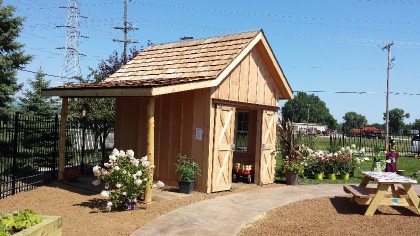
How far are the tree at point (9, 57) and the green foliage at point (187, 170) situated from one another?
931cm

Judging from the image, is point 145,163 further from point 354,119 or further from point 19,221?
point 354,119

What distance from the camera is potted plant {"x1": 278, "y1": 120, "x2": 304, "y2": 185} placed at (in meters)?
12.8

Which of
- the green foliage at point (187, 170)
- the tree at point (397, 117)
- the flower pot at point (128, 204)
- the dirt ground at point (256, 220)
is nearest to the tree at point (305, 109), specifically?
the tree at point (397, 117)

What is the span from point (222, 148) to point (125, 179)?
11.5 feet

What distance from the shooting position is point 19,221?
484 centimetres

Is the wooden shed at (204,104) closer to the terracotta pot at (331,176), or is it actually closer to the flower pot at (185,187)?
the flower pot at (185,187)

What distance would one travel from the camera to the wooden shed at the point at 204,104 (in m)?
10.4

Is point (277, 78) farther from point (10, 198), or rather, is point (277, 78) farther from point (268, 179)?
point (10, 198)

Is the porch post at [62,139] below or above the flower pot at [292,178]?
above

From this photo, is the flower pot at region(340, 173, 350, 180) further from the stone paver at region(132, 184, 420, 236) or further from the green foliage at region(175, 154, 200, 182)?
the green foliage at region(175, 154, 200, 182)

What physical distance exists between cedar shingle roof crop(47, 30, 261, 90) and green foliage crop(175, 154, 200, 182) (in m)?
2.23

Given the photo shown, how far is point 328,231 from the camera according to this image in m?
7.23

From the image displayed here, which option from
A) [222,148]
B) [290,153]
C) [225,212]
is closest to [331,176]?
[290,153]

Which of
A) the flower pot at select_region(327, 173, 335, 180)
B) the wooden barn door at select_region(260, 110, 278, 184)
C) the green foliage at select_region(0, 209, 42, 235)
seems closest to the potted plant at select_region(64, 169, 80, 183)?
the wooden barn door at select_region(260, 110, 278, 184)
